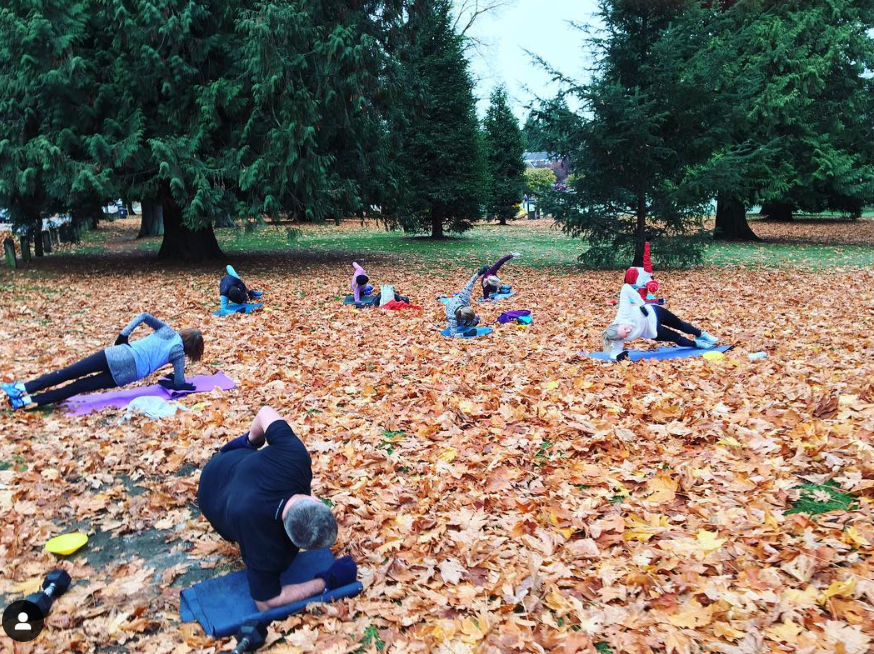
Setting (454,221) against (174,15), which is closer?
(174,15)

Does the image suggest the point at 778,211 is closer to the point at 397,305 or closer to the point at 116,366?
the point at 397,305

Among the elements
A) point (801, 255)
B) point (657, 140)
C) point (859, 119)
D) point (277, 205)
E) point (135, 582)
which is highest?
point (859, 119)

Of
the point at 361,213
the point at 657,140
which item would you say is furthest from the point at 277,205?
the point at 657,140

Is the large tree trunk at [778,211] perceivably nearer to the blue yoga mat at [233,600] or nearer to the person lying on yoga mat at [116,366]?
the person lying on yoga mat at [116,366]

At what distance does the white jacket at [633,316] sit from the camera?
7812 millimetres

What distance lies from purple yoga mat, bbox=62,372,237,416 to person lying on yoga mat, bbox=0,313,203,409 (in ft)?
0.51

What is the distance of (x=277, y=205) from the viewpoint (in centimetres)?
1605

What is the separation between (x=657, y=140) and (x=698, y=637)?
14.9m

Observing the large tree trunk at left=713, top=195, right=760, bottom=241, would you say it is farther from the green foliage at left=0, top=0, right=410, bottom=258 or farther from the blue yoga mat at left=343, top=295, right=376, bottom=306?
the blue yoga mat at left=343, top=295, right=376, bottom=306

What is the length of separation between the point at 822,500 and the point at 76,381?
21.4 ft

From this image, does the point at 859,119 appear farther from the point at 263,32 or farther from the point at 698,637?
the point at 698,637

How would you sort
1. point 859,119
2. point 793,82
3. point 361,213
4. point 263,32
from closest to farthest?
point 263,32, point 361,213, point 793,82, point 859,119

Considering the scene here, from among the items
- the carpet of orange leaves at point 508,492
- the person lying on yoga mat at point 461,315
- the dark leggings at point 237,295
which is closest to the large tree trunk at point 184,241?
the dark leggings at point 237,295

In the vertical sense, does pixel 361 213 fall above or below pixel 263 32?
below
